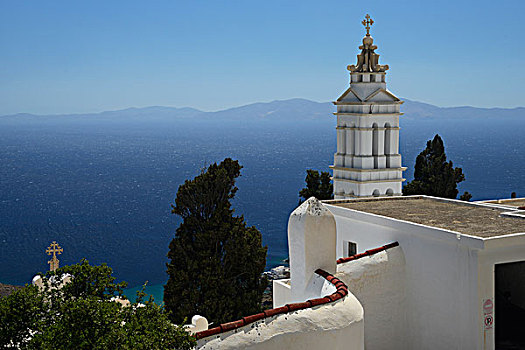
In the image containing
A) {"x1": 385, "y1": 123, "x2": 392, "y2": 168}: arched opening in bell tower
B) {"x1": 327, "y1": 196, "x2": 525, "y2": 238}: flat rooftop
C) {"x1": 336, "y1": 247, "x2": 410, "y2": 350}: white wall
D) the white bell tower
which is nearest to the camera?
{"x1": 336, "y1": 247, "x2": 410, "y2": 350}: white wall

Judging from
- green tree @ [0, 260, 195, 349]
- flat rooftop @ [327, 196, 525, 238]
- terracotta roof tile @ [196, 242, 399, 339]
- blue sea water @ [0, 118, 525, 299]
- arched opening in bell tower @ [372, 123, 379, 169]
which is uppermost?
arched opening in bell tower @ [372, 123, 379, 169]

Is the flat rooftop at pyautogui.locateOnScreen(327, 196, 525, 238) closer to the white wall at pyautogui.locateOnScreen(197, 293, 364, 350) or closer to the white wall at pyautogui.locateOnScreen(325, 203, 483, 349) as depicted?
the white wall at pyautogui.locateOnScreen(325, 203, 483, 349)

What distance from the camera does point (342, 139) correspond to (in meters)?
30.1

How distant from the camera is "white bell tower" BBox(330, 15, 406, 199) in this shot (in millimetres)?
28906

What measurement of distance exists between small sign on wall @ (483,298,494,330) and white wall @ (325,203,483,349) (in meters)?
0.18

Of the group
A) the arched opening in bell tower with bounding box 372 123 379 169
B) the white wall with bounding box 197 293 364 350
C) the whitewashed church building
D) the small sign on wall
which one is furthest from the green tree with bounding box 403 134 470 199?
the white wall with bounding box 197 293 364 350

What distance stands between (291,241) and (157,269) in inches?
1833

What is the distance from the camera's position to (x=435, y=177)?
33.4 m

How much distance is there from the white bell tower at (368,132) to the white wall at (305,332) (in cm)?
1877

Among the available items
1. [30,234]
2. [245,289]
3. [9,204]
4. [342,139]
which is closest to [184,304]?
[245,289]

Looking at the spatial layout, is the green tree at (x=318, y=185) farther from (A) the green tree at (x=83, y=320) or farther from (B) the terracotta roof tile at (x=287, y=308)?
(A) the green tree at (x=83, y=320)

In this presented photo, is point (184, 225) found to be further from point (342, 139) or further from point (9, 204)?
point (9, 204)

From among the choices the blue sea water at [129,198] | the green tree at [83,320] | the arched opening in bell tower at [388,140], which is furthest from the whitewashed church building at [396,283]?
the blue sea water at [129,198]

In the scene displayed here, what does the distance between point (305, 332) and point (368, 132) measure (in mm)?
20017
